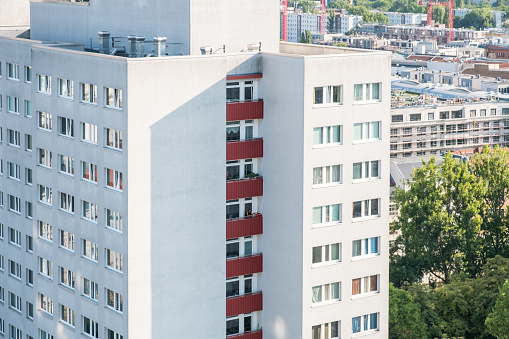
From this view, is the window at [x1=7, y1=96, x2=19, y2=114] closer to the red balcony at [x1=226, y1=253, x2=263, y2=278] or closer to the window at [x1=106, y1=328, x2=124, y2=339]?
the window at [x1=106, y1=328, x2=124, y2=339]

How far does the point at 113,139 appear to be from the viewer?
60.2m

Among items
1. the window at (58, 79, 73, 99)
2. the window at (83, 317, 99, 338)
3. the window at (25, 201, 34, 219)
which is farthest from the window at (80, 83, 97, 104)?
the window at (83, 317, 99, 338)

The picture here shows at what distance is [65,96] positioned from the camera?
212 ft

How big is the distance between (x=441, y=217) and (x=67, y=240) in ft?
189

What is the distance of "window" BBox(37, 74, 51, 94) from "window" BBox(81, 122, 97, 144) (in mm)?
4796

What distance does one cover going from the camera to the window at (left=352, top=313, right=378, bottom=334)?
64.1m

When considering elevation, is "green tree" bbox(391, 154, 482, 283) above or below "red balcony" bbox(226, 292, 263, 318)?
below

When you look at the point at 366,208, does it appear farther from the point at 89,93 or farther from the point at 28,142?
the point at 28,142

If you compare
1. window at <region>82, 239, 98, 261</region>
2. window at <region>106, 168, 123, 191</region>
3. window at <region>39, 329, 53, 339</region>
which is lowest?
window at <region>39, 329, 53, 339</region>

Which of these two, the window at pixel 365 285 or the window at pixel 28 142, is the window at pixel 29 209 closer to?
the window at pixel 28 142

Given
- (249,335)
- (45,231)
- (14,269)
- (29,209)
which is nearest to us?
(249,335)

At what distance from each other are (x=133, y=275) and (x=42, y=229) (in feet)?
37.4

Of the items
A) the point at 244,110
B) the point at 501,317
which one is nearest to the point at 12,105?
the point at 244,110

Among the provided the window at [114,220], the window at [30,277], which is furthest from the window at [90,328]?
the window at [30,277]
